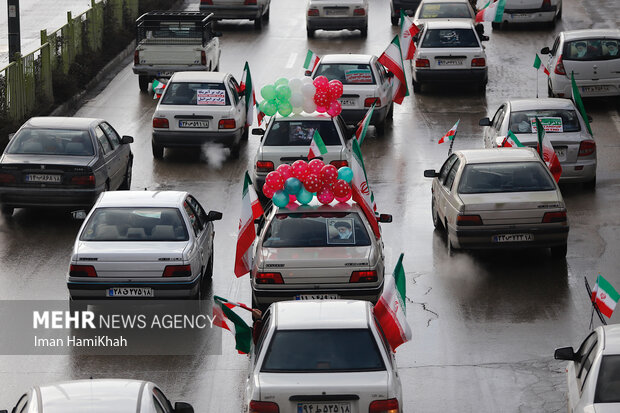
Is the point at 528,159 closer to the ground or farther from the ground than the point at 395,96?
farther from the ground

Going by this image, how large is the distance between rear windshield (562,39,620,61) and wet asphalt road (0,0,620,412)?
51.5 inches

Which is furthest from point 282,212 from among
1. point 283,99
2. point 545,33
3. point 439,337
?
point 545,33

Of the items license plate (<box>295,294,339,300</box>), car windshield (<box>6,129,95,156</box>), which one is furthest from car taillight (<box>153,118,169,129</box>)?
license plate (<box>295,294,339,300</box>)

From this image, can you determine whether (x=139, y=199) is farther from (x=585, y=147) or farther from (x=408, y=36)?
(x=408, y=36)

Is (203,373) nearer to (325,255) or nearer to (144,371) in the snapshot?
(144,371)

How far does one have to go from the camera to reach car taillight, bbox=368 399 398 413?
9820mm

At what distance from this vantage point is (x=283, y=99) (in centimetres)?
2048

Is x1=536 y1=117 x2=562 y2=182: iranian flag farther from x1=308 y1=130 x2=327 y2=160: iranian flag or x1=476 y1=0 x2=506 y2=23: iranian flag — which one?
x1=476 y1=0 x2=506 y2=23: iranian flag

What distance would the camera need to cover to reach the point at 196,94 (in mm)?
23703

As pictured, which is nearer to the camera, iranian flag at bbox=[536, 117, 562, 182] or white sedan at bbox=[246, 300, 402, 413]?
white sedan at bbox=[246, 300, 402, 413]

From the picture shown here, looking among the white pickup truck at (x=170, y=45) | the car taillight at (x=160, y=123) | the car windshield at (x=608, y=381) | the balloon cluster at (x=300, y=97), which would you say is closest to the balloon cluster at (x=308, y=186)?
the balloon cluster at (x=300, y=97)

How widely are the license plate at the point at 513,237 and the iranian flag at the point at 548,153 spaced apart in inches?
130

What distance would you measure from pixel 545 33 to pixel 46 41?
16.2m

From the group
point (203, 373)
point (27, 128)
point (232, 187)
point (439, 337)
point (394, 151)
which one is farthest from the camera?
point (394, 151)
